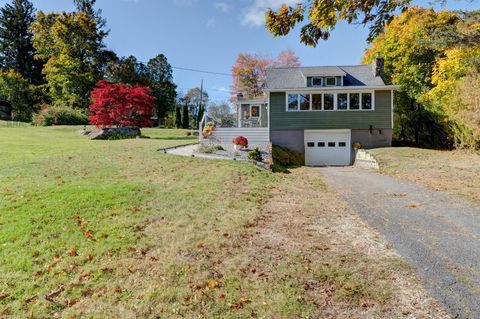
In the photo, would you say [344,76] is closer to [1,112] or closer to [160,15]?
[160,15]

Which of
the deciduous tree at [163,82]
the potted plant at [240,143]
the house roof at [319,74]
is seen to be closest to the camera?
the potted plant at [240,143]

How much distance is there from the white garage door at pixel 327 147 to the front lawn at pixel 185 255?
1077 cm

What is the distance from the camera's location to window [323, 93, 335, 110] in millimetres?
18109

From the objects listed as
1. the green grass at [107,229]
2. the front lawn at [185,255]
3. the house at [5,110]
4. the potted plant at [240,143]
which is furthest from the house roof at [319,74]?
the house at [5,110]

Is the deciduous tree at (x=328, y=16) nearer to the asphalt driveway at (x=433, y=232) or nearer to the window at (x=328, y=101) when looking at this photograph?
the asphalt driveway at (x=433, y=232)

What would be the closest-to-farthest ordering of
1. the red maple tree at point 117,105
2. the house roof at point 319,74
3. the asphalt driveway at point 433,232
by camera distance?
the asphalt driveway at point 433,232 < the house roof at point 319,74 < the red maple tree at point 117,105

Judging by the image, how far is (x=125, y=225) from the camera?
5281mm

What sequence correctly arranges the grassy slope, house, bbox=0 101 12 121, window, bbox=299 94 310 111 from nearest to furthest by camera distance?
1. the grassy slope
2. window, bbox=299 94 310 111
3. house, bbox=0 101 12 121

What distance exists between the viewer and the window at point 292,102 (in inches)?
723

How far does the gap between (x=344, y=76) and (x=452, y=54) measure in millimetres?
6962

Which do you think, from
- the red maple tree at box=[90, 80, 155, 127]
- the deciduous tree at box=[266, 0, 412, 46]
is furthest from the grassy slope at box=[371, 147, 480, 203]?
the red maple tree at box=[90, 80, 155, 127]

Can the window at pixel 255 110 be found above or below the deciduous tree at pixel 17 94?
below

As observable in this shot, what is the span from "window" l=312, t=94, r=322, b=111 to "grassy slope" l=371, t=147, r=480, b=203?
438cm

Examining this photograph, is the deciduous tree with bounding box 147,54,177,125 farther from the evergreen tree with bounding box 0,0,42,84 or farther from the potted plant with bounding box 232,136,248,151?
the potted plant with bounding box 232,136,248,151
